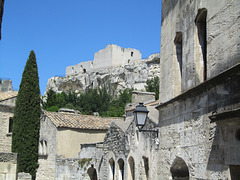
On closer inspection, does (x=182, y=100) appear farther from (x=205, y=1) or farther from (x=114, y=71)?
(x=114, y=71)

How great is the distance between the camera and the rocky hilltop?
6406 centimetres

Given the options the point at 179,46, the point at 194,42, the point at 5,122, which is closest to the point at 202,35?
the point at 194,42

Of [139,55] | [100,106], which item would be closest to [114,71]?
[139,55]

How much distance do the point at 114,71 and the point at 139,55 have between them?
12437 millimetres

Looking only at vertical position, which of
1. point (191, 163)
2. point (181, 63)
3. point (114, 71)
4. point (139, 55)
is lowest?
point (191, 163)

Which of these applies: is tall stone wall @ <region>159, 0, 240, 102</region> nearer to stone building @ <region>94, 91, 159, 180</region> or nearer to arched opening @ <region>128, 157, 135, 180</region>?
stone building @ <region>94, 91, 159, 180</region>

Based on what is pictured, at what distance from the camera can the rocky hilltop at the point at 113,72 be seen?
64.1 m

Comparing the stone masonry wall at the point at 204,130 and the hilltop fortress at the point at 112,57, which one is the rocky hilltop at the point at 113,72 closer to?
the hilltop fortress at the point at 112,57

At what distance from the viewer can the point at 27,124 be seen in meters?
21.0

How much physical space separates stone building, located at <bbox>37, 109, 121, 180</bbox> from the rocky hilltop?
39.5 meters

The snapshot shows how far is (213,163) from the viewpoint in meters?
5.72

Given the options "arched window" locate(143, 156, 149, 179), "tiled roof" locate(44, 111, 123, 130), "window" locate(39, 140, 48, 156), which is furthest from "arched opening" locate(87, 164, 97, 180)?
"arched window" locate(143, 156, 149, 179)

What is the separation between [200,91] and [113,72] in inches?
2456

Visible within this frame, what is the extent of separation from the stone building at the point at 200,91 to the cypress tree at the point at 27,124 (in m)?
14.3
